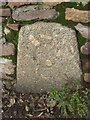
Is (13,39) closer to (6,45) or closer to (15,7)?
(6,45)

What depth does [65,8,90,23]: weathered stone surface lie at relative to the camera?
266 cm

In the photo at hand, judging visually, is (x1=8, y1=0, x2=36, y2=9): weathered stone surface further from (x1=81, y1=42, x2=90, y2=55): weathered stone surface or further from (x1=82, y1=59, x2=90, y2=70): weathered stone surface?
(x1=82, y1=59, x2=90, y2=70): weathered stone surface

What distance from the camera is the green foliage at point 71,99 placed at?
271 centimetres

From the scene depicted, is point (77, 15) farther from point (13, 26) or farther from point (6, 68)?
point (6, 68)

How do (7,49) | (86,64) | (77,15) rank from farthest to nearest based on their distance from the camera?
(7,49) < (86,64) < (77,15)

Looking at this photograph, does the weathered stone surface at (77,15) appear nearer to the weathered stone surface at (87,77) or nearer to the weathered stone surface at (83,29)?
the weathered stone surface at (83,29)

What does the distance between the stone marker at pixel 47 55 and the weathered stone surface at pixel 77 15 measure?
113 mm

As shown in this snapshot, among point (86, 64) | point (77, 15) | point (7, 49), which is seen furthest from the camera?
point (7, 49)

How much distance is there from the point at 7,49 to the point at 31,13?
46 cm

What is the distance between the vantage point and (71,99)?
8.83 feet

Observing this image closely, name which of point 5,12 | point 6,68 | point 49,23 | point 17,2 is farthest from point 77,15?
point 6,68

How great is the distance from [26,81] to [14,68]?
0.59 ft

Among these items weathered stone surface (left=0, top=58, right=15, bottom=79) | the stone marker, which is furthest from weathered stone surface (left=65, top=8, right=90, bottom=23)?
weathered stone surface (left=0, top=58, right=15, bottom=79)

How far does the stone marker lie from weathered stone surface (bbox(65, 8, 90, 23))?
113 millimetres
